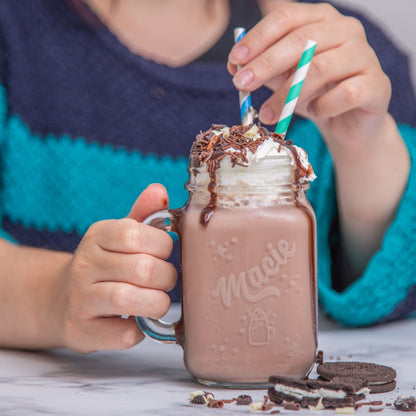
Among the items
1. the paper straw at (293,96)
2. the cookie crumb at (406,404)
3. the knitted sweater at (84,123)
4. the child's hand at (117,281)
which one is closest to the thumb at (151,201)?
the child's hand at (117,281)

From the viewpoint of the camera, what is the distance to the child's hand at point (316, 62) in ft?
2.87

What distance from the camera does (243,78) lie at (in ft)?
2.78

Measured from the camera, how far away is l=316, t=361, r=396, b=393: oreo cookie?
664 millimetres

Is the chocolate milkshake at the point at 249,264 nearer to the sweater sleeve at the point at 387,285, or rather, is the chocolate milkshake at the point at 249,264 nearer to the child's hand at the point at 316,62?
the child's hand at the point at 316,62

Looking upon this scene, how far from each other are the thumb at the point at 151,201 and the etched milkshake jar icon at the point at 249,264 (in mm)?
72

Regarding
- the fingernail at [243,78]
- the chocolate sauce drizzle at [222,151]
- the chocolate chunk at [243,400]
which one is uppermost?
the fingernail at [243,78]

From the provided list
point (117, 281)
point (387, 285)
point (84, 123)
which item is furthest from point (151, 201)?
point (84, 123)

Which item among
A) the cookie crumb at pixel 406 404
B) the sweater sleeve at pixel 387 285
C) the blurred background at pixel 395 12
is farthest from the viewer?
the blurred background at pixel 395 12

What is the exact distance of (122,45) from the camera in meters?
1.28

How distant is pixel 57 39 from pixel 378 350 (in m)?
0.81

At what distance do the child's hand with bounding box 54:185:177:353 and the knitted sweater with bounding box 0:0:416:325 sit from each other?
535 millimetres

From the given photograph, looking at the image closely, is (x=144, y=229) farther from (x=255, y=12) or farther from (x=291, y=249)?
(x=255, y=12)

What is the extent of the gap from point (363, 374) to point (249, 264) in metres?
0.16

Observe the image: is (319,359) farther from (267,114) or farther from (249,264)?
(267,114)
